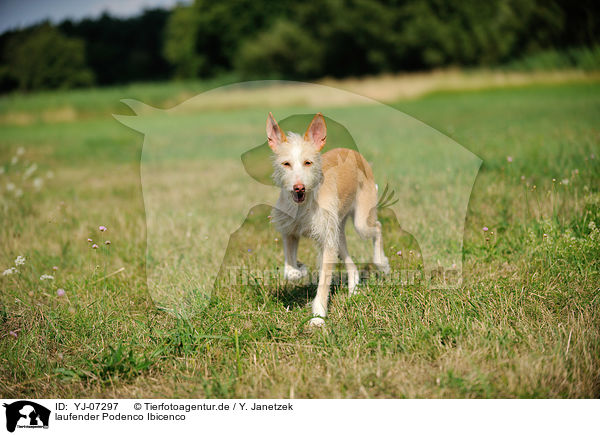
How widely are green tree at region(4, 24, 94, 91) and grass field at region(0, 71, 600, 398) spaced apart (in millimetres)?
17077

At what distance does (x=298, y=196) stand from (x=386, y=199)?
140 cm

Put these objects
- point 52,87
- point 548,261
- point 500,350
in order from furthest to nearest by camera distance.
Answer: point 52,87, point 548,261, point 500,350

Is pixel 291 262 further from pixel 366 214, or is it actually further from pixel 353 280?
pixel 366 214

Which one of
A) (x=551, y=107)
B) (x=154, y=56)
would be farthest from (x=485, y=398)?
(x=154, y=56)

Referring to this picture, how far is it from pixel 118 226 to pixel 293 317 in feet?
11.2

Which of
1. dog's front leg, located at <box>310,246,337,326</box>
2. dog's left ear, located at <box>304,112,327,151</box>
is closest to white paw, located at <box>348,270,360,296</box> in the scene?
dog's front leg, located at <box>310,246,337,326</box>

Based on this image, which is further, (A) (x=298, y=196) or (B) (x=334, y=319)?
(B) (x=334, y=319)

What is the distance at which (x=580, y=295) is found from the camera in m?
3.61

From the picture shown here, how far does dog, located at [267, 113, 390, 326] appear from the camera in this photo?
333 centimetres

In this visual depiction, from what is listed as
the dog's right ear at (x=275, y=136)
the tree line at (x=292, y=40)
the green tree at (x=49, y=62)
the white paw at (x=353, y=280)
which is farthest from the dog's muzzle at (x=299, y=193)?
the tree line at (x=292, y=40)

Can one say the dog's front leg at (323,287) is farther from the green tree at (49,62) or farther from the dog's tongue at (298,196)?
the green tree at (49,62)

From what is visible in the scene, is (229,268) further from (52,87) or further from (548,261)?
(52,87)

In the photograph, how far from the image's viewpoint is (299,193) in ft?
10.9
